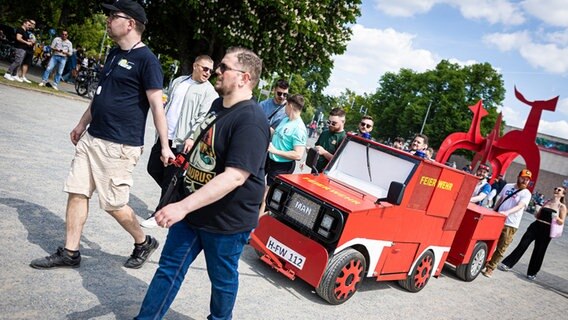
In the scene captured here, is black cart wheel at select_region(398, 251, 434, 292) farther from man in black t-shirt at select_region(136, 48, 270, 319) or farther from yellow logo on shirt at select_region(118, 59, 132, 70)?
yellow logo on shirt at select_region(118, 59, 132, 70)

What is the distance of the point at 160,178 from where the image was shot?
16.7ft

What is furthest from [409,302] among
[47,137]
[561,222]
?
[47,137]

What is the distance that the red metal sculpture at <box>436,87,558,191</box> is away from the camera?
386 inches

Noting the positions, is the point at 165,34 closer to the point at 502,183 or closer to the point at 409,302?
the point at 502,183

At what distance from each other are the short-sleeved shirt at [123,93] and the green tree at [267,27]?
1357cm

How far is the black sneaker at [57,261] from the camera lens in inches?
137

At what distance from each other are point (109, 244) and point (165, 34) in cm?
1902

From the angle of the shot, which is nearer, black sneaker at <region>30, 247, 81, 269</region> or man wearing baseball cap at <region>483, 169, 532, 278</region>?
black sneaker at <region>30, 247, 81, 269</region>

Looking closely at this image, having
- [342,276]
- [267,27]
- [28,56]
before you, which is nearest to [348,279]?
[342,276]

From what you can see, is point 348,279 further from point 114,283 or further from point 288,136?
point 114,283

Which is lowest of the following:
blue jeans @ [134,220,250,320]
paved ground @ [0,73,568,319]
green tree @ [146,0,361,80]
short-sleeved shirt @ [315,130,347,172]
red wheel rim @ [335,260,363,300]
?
paved ground @ [0,73,568,319]

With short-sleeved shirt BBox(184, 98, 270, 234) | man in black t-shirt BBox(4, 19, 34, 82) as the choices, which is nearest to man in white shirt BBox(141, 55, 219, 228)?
short-sleeved shirt BBox(184, 98, 270, 234)

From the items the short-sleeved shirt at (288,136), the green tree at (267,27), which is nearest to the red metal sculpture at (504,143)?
the short-sleeved shirt at (288,136)

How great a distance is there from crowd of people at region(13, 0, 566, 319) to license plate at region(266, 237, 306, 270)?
118cm
